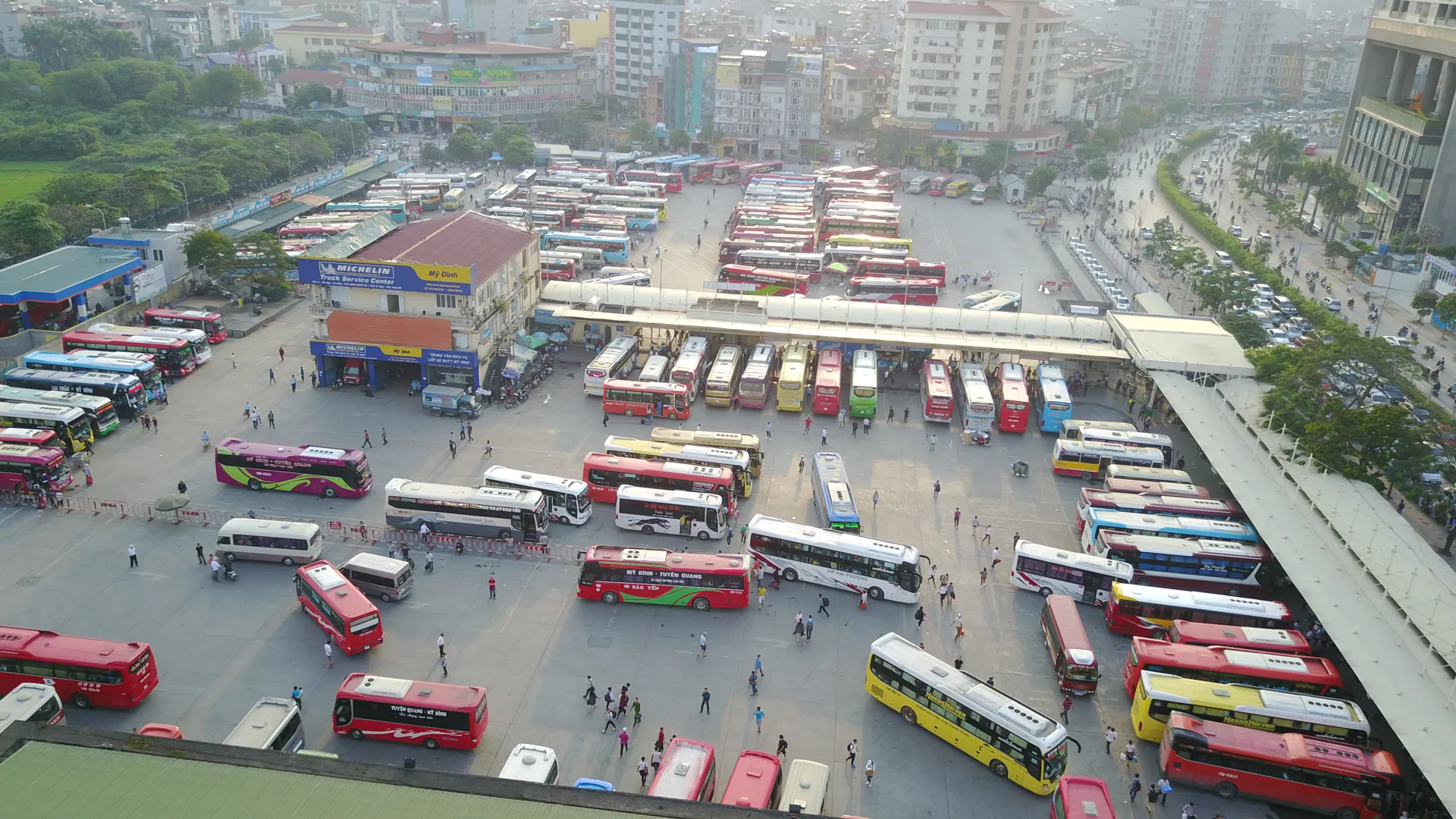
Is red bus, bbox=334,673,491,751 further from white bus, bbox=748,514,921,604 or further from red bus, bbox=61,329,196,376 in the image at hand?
red bus, bbox=61,329,196,376

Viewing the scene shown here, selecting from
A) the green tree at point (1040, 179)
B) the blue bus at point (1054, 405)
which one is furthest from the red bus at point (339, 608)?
the green tree at point (1040, 179)

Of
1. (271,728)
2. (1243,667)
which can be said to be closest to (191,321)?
(271,728)

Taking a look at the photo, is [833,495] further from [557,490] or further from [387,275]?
[387,275]

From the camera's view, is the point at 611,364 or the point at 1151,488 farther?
the point at 611,364

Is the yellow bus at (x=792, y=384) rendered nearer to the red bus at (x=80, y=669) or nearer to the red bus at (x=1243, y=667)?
the red bus at (x=1243, y=667)

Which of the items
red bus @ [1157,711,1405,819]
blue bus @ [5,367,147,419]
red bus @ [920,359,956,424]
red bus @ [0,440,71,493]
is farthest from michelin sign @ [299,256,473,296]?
red bus @ [1157,711,1405,819]

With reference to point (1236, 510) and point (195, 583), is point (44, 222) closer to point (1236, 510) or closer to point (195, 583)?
point (195, 583)
